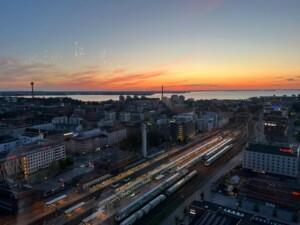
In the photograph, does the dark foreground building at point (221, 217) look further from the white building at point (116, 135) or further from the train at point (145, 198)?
the white building at point (116, 135)

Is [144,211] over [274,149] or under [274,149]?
under

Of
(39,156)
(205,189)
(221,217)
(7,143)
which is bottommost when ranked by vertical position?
(205,189)

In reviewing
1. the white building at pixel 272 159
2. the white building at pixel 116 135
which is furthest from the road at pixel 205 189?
the white building at pixel 116 135

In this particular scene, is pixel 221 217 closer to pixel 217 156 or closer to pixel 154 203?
pixel 154 203

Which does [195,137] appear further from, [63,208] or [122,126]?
[63,208]

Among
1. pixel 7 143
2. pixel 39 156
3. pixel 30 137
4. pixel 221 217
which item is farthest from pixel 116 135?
pixel 221 217

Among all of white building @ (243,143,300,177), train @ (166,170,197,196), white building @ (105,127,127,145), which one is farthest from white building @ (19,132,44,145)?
white building @ (243,143,300,177)

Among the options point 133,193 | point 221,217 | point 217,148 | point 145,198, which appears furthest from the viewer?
point 217,148

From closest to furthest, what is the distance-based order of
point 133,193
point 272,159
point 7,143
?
point 133,193, point 272,159, point 7,143
